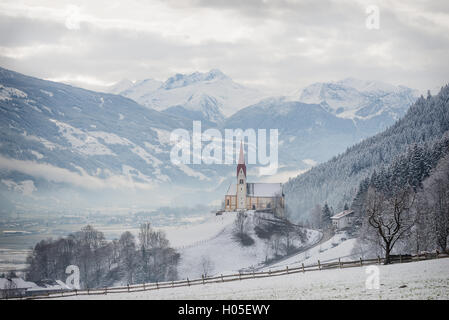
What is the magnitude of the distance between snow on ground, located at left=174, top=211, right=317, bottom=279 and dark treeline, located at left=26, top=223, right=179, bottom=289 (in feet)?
11.5

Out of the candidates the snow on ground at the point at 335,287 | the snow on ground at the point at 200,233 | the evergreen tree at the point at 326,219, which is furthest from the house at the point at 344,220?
the snow on ground at the point at 335,287

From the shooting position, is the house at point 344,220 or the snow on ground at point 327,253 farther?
the house at point 344,220

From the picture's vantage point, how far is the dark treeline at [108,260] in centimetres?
13800

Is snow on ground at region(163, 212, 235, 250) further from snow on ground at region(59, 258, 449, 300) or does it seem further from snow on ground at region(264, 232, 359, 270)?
snow on ground at region(59, 258, 449, 300)

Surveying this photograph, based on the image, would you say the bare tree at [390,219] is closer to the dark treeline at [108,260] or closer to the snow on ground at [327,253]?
the snow on ground at [327,253]

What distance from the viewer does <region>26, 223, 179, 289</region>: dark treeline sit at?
453ft

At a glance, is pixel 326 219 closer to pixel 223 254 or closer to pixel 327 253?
pixel 223 254

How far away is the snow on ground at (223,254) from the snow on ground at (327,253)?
31.5 ft

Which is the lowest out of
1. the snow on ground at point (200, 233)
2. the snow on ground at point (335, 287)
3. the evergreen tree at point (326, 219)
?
the snow on ground at point (335, 287)

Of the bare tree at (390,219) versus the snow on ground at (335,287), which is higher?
the bare tree at (390,219)

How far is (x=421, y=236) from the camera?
9250 centimetres
